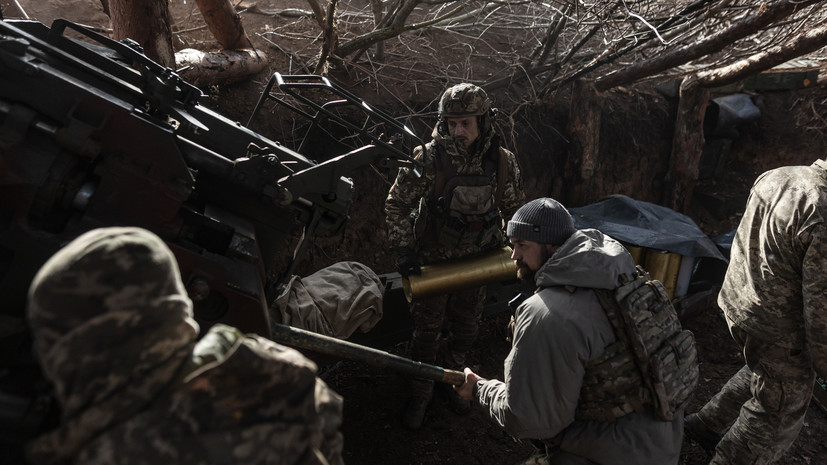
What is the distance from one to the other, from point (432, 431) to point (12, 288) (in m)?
2.90

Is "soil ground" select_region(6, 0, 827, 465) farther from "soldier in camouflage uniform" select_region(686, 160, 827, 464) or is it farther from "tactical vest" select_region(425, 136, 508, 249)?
"tactical vest" select_region(425, 136, 508, 249)

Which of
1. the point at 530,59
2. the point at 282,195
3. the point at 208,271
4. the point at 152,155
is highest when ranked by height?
the point at 530,59

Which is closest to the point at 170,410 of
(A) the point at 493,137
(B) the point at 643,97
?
(A) the point at 493,137

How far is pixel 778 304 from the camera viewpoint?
2992 mm

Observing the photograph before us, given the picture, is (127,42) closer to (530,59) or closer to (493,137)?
(493,137)

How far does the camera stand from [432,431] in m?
3.90

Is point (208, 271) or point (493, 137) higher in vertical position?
point (493, 137)

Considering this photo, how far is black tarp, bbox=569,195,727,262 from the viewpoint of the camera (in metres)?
5.02

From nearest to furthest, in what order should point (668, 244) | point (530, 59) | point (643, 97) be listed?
1. point (668, 244)
2. point (530, 59)
3. point (643, 97)

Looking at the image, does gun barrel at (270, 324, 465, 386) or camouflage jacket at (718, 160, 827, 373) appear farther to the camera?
camouflage jacket at (718, 160, 827, 373)

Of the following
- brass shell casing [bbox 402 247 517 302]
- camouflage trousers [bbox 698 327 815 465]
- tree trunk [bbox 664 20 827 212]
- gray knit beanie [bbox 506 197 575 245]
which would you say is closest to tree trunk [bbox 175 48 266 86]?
brass shell casing [bbox 402 247 517 302]

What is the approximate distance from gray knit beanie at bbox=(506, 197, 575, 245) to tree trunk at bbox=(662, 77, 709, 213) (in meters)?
5.77

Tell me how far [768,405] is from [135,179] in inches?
140

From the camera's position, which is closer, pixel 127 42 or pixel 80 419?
pixel 80 419
